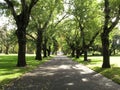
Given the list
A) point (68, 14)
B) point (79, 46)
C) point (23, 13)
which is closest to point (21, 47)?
point (23, 13)

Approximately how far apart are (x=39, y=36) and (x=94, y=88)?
36741 millimetres

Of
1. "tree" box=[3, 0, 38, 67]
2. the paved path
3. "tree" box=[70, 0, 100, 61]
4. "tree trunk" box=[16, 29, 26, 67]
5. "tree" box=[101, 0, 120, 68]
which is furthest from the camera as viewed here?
"tree" box=[70, 0, 100, 61]

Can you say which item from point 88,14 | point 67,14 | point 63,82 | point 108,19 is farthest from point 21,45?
point 67,14

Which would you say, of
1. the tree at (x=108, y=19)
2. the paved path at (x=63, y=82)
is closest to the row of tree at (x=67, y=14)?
the tree at (x=108, y=19)

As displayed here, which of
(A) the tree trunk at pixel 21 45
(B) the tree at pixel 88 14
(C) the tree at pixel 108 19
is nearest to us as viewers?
(C) the tree at pixel 108 19

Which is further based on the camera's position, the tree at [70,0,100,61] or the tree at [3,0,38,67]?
the tree at [70,0,100,61]

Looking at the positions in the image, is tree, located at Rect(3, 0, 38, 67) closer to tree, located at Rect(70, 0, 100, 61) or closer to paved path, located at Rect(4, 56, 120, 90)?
paved path, located at Rect(4, 56, 120, 90)

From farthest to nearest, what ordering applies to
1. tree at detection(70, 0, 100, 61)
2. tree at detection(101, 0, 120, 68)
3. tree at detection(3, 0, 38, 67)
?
tree at detection(70, 0, 100, 61) < tree at detection(3, 0, 38, 67) < tree at detection(101, 0, 120, 68)

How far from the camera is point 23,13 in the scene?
1080 inches

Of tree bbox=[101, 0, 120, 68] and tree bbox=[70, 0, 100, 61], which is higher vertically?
tree bbox=[70, 0, 100, 61]

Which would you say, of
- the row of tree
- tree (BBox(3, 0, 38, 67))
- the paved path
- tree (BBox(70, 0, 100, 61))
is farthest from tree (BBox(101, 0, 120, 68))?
tree (BBox(70, 0, 100, 61))

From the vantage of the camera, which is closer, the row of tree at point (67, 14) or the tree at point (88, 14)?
the row of tree at point (67, 14)

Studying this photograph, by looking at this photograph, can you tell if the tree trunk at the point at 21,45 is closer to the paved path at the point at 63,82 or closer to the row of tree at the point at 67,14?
the row of tree at the point at 67,14

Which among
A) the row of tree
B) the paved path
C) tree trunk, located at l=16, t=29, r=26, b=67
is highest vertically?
the row of tree
